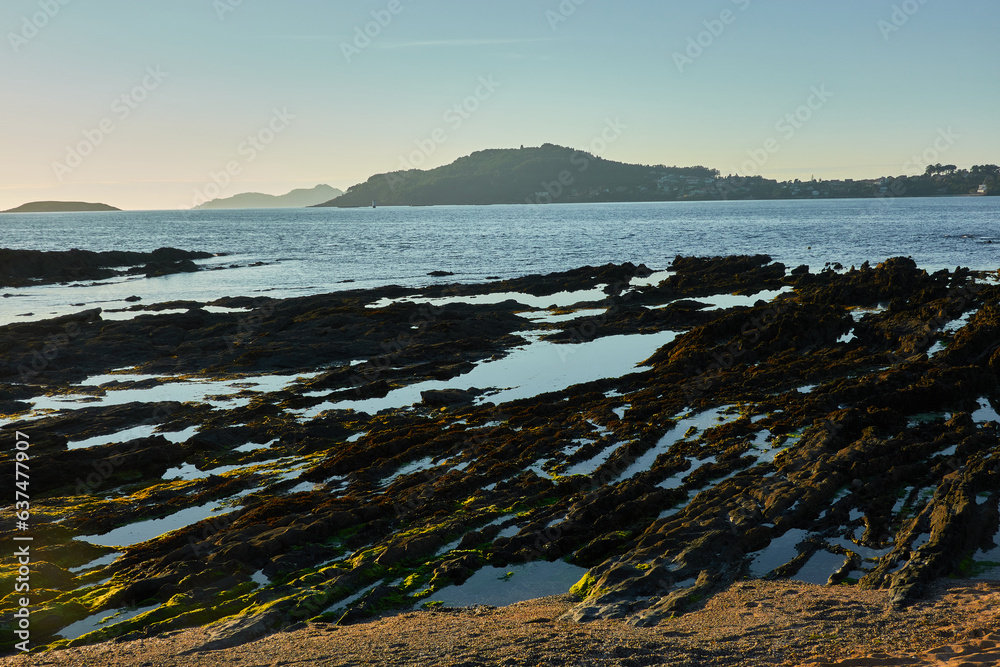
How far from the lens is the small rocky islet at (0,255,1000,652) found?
975 cm

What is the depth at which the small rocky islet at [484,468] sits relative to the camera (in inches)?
384

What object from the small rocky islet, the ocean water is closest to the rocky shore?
the ocean water

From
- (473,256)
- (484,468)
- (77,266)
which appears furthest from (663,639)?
(77,266)

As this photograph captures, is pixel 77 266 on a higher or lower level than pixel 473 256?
higher

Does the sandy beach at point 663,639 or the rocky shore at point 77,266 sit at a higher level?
the rocky shore at point 77,266

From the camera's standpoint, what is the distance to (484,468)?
46.1ft

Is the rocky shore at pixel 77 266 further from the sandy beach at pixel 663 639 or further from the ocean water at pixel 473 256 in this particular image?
the sandy beach at pixel 663 639

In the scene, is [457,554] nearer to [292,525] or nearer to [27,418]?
[292,525]

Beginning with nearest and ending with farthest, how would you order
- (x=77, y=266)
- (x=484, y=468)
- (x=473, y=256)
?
(x=484, y=468) < (x=77, y=266) < (x=473, y=256)

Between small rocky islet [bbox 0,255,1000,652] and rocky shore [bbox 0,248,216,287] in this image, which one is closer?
small rocky islet [bbox 0,255,1000,652]

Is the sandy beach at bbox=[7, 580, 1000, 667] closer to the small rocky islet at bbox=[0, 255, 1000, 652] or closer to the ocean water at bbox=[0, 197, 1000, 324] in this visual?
the small rocky islet at bbox=[0, 255, 1000, 652]

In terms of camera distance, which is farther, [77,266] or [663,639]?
[77,266]

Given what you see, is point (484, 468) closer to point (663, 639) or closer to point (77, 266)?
point (663, 639)

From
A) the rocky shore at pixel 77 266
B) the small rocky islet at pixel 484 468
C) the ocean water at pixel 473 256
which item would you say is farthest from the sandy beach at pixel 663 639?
the rocky shore at pixel 77 266
